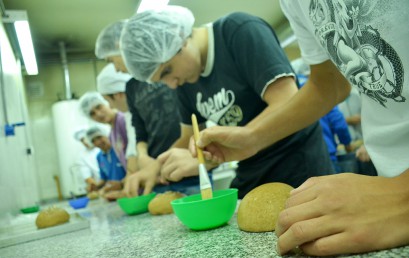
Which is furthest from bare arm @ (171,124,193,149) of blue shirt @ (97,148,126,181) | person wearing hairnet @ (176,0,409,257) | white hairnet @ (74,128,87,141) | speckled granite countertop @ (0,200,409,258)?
white hairnet @ (74,128,87,141)

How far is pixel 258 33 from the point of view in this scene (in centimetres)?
111

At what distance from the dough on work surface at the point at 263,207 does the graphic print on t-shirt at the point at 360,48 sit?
25 centimetres

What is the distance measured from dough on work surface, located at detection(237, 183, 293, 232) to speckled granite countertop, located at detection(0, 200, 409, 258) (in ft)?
0.06

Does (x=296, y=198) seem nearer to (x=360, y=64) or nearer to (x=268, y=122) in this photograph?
(x=360, y=64)

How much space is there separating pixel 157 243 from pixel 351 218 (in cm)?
47

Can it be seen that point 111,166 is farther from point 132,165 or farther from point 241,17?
point 241,17

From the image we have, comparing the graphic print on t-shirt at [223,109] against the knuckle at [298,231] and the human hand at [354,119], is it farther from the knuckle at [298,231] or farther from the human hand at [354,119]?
the human hand at [354,119]

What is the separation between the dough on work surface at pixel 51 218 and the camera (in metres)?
1.30

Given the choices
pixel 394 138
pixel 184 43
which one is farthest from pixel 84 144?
pixel 394 138

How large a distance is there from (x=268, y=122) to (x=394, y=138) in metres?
0.36

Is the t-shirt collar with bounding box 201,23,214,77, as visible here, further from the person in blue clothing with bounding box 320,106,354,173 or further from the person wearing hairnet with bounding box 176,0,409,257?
the person in blue clothing with bounding box 320,106,354,173

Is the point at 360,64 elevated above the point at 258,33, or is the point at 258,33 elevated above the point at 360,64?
the point at 258,33

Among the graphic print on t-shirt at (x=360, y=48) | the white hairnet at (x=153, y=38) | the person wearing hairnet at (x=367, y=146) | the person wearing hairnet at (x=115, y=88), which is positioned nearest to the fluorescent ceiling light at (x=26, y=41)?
the person wearing hairnet at (x=115, y=88)

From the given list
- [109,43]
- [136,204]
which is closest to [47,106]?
[109,43]
